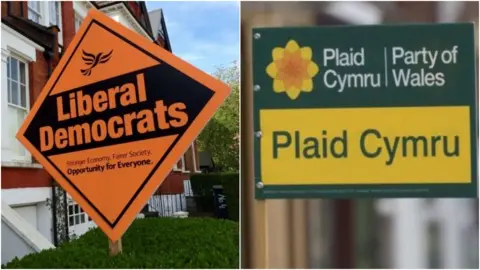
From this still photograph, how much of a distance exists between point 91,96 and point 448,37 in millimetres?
2142

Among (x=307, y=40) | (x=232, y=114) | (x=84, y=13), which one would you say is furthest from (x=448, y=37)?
(x=84, y=13)

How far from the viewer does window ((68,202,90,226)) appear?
3274mm

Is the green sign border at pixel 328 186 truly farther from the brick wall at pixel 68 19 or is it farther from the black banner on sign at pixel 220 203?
the brick wall at pixel 68 19

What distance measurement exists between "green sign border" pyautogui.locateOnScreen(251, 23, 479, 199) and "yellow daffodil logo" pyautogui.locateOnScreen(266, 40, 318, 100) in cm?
4

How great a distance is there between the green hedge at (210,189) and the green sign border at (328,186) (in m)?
0.48

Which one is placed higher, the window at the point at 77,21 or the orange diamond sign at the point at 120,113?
the window at the point at 77,21

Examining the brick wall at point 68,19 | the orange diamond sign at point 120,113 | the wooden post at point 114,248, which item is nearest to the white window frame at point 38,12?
the brick wall at point 68,19

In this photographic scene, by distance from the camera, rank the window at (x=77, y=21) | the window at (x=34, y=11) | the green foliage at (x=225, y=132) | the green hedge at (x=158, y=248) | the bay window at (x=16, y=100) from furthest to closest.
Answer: the window at (x=34, y=11)
the bay window at (x=16, y=100)
the window at (x=77, y=21)
the green hedge at (x=158, y=248)
the green foliage at (x=225, y=132)

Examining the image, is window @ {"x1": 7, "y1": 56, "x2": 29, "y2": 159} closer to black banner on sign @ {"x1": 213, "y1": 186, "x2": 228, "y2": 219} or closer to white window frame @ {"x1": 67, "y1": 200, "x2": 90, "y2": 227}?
white window frame @ {"x1": 67, "y1": 200, "x2": 90, "y2": 227}

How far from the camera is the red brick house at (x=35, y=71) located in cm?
312

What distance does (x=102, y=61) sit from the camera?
2914mm

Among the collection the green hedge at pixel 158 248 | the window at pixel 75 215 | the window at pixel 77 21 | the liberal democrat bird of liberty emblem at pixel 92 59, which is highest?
the window at pixel 77 21

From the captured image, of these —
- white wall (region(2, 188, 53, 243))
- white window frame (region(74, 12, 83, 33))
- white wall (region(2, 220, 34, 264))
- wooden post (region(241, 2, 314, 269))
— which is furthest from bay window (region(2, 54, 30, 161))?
wooden post (region(241, 2, 314, 269))

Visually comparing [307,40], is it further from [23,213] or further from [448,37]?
[23,213]
